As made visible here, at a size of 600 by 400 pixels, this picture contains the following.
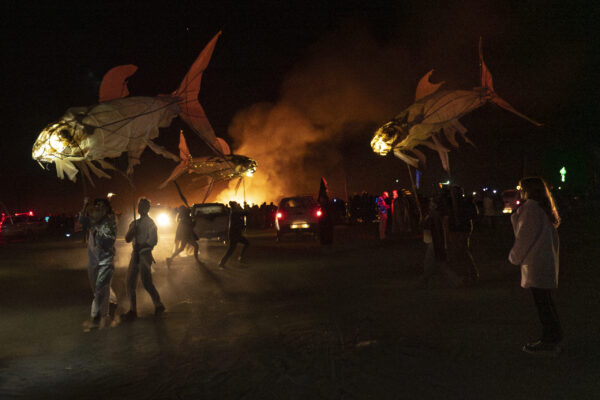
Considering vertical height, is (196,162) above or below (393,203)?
above

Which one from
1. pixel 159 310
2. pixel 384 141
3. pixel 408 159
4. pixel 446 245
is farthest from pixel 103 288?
pixel 408 159

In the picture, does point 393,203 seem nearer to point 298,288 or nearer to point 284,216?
point 284,216

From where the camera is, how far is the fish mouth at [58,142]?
898cm

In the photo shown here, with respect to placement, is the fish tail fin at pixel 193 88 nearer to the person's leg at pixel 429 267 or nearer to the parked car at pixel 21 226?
the person's leg at pixel 429 267

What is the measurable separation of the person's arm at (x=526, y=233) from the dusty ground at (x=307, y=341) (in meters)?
0.95

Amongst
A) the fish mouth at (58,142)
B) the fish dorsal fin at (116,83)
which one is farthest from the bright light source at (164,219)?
the fish mouth at (58,142)

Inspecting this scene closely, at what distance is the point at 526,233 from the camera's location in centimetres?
561

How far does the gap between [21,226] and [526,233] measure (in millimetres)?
32408

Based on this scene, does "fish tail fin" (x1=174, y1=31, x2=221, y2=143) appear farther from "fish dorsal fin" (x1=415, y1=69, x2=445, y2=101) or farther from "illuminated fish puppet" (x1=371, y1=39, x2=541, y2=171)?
"fish dorsal fin" (x1=415, y1=69, x2=445, y2=101)

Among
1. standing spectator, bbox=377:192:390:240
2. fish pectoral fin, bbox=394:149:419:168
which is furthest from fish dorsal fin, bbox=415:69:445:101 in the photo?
standing spectator, bbox=377:192:390:240

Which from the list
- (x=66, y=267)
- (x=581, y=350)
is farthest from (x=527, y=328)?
(x=66, y=267)

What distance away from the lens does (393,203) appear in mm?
21734

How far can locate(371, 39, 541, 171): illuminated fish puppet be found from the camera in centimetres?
1103

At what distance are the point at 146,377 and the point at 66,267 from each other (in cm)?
1193
